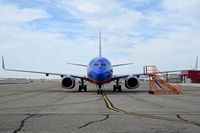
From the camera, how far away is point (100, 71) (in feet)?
107

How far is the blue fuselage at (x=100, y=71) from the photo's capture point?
32.8 m

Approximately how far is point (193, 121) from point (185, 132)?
225 centimetres

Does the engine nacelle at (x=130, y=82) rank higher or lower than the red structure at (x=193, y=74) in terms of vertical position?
lower

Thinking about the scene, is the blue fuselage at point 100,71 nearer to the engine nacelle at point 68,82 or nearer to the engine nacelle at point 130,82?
the engine nacelle at point 68,82

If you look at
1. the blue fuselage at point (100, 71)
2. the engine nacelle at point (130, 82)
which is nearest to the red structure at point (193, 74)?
the engine nacelle at point (130, 82)

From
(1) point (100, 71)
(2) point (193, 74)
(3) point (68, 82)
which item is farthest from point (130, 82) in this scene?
(2) point (193, 74)

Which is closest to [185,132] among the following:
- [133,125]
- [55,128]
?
[133,125]

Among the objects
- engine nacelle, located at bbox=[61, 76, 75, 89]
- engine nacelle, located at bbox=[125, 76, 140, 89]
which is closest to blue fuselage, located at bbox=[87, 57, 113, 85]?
engine nacelle, located at bbox=[61, 76, 75, 89]

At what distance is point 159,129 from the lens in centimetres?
918

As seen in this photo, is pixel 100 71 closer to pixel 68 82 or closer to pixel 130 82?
pixel 130 82

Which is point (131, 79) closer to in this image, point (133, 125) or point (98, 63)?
point (98, 63)

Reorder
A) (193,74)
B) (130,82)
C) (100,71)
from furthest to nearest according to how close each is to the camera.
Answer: (193,74) < (130,82) < (100,71)

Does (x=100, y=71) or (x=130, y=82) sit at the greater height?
(x=100, y=71)

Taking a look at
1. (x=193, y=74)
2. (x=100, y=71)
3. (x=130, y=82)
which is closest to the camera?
(x=100, y=71)
